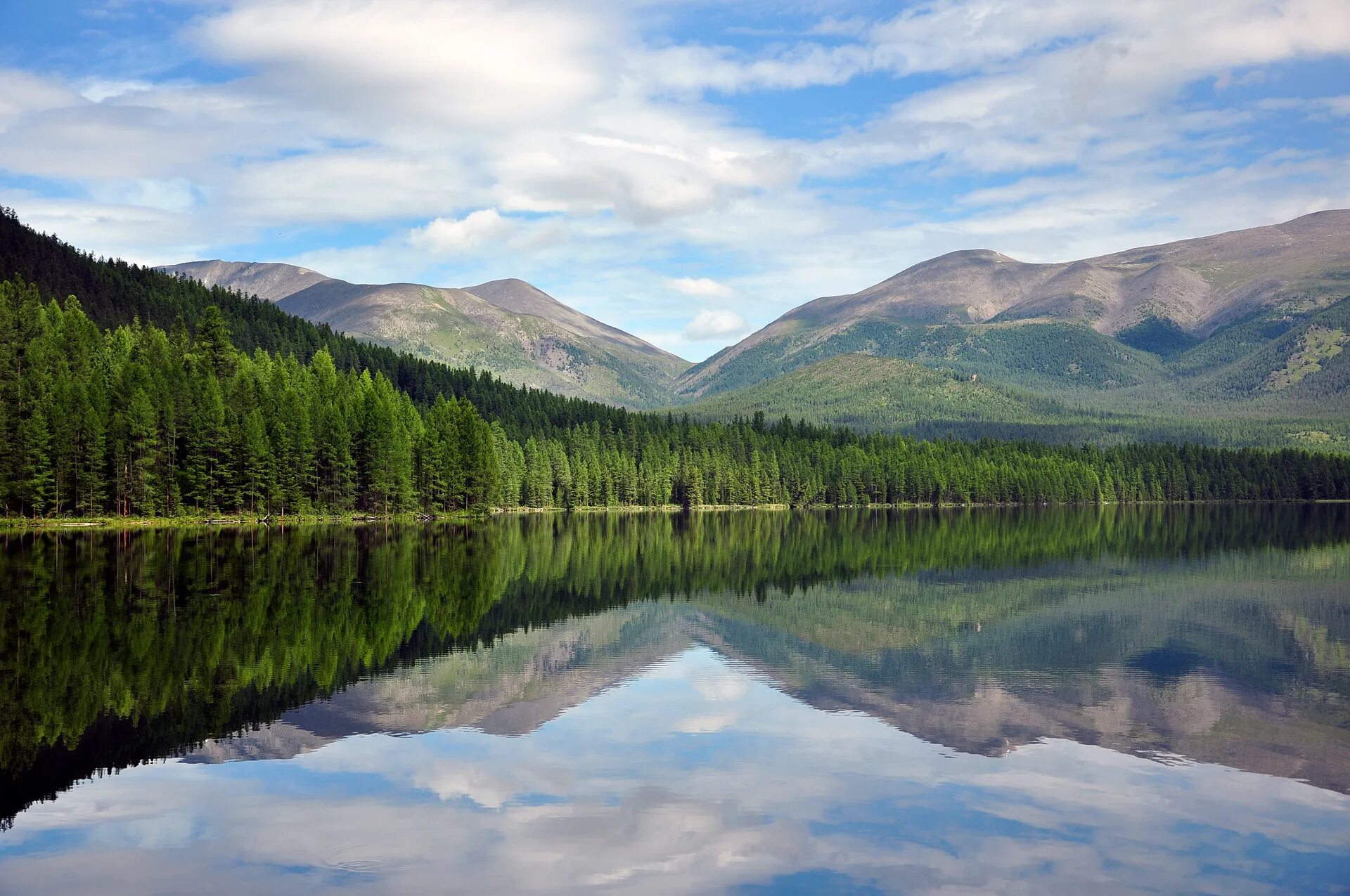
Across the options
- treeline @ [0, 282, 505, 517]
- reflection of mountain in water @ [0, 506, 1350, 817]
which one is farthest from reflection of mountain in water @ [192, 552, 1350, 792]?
treeline @ [0, 282, 505, 517]

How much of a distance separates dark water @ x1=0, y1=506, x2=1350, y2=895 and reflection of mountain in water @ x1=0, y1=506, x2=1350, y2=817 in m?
0.22

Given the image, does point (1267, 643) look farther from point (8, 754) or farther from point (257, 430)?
point (257, 430)

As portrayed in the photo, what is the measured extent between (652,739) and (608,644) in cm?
1488

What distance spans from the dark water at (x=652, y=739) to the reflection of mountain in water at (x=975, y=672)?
20 centimetres

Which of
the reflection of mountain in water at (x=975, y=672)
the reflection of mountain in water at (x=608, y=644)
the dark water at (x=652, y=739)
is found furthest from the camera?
the reflection of mountain in water at (x=975, y=672)

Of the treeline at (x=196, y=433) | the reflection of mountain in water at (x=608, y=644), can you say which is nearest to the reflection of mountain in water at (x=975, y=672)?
the reflection of mountain in water at (x=608, y=644)

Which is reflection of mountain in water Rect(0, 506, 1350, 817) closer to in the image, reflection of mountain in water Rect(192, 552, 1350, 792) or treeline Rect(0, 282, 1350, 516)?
reflection of mountain in water Rect(192, 552, 1350, 792)

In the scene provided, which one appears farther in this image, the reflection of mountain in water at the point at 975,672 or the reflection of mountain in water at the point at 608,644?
the reflection of mountain in water at the point at 975,672

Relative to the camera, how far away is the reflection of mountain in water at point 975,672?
26.0m

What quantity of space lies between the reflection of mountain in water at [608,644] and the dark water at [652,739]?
0.22 m

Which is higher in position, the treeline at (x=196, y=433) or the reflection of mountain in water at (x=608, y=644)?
the treeline at (x=196, y=433)

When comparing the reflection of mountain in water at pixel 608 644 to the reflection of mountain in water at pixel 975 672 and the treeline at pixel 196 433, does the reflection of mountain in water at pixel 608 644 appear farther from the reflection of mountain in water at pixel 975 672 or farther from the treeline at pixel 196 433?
the treeline at pixel 196 433

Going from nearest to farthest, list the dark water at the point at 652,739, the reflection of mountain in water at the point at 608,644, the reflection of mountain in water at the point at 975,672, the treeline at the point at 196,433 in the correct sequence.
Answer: the dark water at the point at 652,739 → the reflection of mountain in water at the point at 608,644 → the reflection of mountain in water at the point at 975,672 → the treeline at the point at 196,433

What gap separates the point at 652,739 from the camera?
25.6 metres
